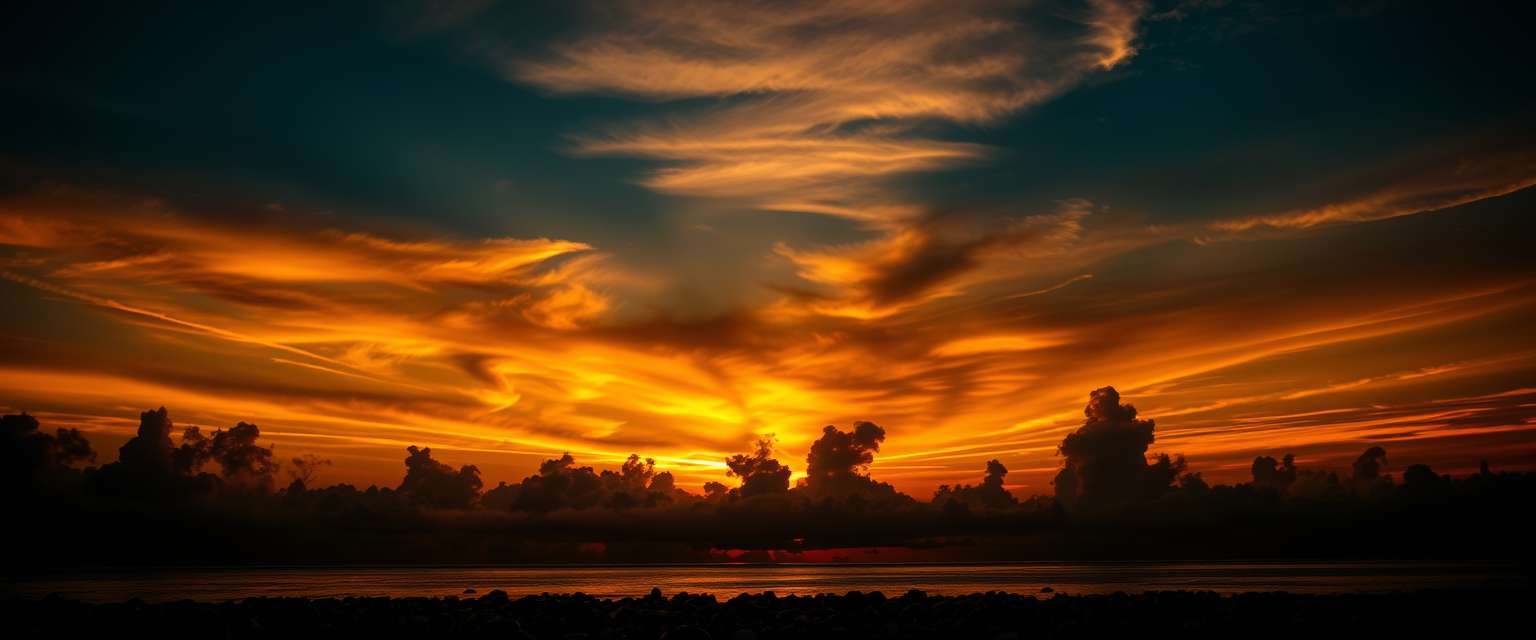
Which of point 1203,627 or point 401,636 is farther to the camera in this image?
point 401,636

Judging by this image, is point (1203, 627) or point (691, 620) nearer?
point (1203, 627)

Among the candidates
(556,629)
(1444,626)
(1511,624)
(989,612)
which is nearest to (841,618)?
(989,612)

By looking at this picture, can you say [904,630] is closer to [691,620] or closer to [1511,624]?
[691,620]

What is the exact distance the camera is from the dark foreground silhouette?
36656mm

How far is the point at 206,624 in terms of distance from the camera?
40625 mm

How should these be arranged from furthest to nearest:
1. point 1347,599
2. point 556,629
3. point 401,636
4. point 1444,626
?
point 1347,599 → point 556,629 → point 401,636 → point 1444,626

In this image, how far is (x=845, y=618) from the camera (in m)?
42.3

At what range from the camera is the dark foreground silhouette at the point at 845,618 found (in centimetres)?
3666

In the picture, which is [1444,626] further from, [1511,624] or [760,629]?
[760,629]

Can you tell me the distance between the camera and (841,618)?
138ft

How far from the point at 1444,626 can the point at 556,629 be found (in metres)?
38.9

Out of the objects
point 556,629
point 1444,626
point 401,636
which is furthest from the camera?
point 556,629

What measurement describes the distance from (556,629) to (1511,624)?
4218 centimetres

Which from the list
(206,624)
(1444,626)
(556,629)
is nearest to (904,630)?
(556,629)
